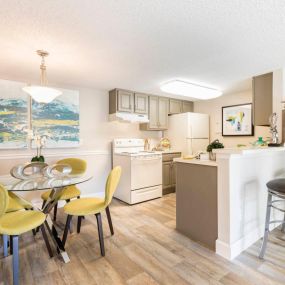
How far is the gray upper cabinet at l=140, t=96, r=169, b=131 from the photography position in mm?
4320

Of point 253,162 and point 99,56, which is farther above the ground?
point 99,56

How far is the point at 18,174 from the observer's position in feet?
7.29

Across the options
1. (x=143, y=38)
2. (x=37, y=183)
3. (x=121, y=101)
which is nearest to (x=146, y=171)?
(x=121, y=101)

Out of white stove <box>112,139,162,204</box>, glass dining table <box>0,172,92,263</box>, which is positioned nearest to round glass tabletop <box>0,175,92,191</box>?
glass dining table <box>0,172,92,263</box>

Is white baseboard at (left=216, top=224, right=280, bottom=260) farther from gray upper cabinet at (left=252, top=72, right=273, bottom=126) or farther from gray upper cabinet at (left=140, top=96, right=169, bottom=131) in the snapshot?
gray upper cabinet at (left=140, top=96, right=169, bottom=131)

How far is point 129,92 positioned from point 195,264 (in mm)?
3170

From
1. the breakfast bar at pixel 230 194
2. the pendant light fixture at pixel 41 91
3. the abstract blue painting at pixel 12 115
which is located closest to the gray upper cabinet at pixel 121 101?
the abstract blue painting at pixel 12 115

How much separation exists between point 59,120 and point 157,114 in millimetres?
2109

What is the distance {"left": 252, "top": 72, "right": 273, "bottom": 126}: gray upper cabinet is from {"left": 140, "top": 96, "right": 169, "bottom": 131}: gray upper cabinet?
1931 millimetres

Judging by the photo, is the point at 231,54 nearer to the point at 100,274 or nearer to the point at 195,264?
the point at 195,264

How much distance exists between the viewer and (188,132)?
14.1 ft

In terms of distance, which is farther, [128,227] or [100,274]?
[128,227]

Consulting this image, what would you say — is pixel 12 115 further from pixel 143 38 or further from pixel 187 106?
pixel 187 106

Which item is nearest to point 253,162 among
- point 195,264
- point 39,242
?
point 195,264
